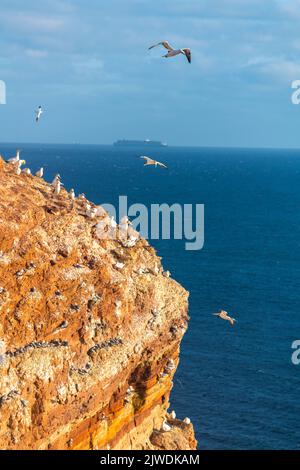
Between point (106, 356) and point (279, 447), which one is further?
point (279, 447)

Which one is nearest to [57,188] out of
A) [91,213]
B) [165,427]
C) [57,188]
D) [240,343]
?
[57,188]

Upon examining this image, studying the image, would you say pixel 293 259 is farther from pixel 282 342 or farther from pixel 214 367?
pixel 214 367

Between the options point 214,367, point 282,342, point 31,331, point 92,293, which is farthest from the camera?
point 282,342
